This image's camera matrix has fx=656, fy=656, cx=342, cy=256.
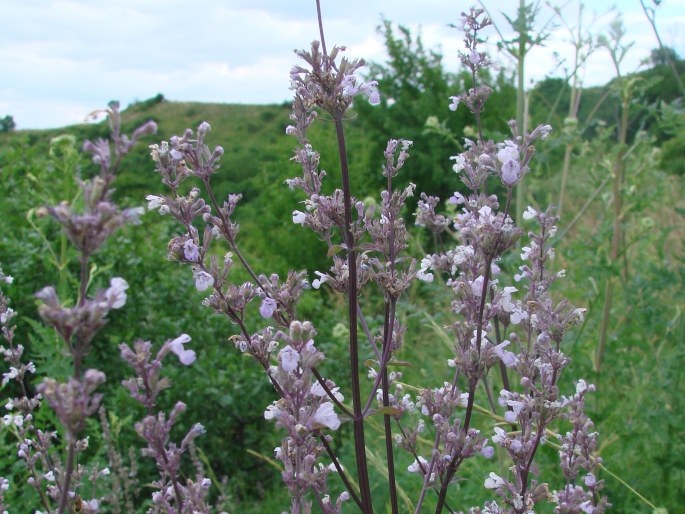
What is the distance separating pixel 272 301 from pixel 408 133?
10.7 m

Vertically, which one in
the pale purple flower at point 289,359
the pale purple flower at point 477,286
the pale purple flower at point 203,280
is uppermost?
the pale purple flower at point 203,280

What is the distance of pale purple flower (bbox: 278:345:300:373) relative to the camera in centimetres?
119

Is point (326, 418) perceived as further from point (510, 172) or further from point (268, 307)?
point (510, 172)

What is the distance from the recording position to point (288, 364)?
119 centimetres

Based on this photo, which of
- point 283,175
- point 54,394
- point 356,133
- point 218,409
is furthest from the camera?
point 356,133

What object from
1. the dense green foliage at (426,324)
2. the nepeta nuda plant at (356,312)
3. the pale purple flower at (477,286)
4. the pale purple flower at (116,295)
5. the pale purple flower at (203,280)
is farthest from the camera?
the dense green foliage at (426,324)

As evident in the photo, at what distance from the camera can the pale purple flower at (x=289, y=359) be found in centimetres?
119

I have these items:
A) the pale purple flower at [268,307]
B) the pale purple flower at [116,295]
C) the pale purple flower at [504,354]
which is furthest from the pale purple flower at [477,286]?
the pale purple flower at [116,295]

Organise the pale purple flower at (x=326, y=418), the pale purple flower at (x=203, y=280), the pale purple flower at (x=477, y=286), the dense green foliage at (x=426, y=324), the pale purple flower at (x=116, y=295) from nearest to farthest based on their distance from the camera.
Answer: the pale purple flower at (x=116, y=295), the pale purple flower at (x=326, y=418), the pale purple flower at (x=203, y=280), the pale purple flower at (x=477, y=286), the dense green foliage at (x=426, y=324)

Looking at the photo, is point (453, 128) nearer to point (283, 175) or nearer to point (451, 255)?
point (283, 175)

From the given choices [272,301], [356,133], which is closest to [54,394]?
[272,301]

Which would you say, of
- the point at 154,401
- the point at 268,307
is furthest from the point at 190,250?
the point at 154,401

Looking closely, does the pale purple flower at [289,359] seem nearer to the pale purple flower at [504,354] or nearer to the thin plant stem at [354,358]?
the thin plant stem at [354,358]

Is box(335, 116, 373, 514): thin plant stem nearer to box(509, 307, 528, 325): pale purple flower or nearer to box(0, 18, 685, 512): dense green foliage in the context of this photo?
box(0, 18, 685, 512): dense green foliage
